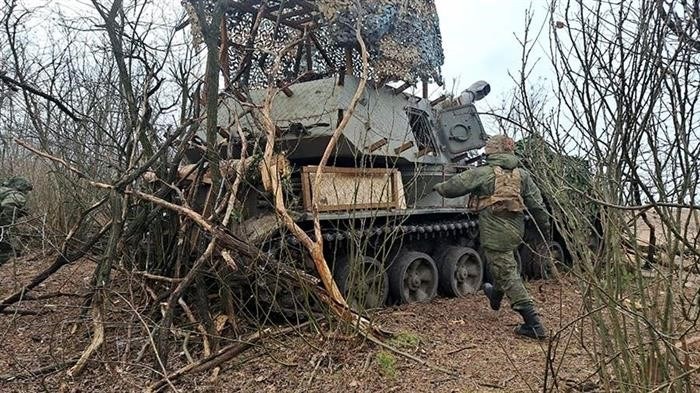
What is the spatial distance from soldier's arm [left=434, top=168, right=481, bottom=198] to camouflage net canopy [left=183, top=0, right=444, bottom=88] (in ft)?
5.68

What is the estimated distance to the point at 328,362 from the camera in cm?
473

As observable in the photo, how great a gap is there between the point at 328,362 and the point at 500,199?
2382mm

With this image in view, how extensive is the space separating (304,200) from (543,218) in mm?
2514

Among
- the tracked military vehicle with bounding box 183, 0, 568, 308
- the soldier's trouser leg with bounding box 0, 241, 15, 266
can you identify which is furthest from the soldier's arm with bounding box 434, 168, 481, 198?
the soldier's trouser leg with bounding box 0, 241, 15, 266

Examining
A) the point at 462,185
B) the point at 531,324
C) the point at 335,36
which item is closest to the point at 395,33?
the point at 335,36

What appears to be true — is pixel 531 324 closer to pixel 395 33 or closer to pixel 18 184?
pixel 395 33

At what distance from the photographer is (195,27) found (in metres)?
7.60

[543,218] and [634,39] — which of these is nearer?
[634,39]

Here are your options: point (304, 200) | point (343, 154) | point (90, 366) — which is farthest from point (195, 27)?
point (90, 366)

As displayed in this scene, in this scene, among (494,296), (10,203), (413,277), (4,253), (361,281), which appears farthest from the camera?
(4,253)

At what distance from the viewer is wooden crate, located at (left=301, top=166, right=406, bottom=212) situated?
6000 mm

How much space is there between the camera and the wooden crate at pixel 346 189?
6.00 metres

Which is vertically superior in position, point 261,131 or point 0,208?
point 261,131

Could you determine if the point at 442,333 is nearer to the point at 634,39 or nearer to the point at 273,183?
the point at 273,183
